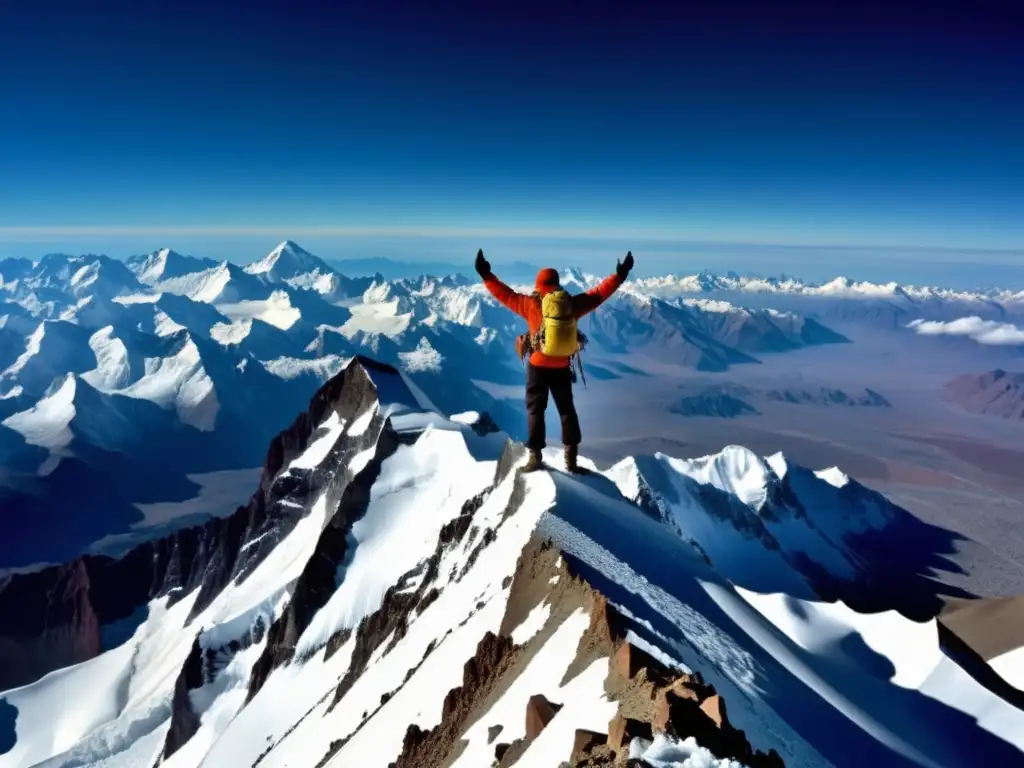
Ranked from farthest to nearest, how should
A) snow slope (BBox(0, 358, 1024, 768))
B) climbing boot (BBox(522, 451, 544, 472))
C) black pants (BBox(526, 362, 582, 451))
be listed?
climbing boot (BBox(522, 451, 544, 472)) → snow slope (BBox(0, 358, 1024, 768)) → black pants (BBox(526, 362, 582, 451))

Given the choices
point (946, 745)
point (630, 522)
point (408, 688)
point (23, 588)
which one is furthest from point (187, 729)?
point (23, 588)

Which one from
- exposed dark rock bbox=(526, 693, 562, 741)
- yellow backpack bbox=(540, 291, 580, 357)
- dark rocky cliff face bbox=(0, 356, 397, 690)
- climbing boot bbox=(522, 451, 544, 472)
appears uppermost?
yellow backpack bbox=(540, 291, 580, 357)

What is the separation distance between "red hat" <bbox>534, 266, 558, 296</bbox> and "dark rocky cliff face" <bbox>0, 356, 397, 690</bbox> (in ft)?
277

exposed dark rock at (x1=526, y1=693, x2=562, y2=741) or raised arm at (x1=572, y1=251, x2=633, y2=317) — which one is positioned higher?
raised arm at (x1=572, y1=251, x2=633, y2=317)

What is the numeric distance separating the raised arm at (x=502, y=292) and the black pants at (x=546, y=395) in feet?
7.53

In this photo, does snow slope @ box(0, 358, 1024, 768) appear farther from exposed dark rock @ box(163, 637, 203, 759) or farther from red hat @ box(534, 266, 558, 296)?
red hat @ box(534, 266, 558, 296)

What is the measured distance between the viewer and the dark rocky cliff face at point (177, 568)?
112 metres

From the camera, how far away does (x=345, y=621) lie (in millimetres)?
70938

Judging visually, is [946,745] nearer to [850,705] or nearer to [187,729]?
[850,705]

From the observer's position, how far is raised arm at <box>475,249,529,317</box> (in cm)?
1953

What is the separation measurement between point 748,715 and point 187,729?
267 ft

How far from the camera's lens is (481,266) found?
19469mm

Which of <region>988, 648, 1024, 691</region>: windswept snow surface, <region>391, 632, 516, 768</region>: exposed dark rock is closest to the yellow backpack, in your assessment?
<region>391, 632, 516, 768</region>: exposed dark rock

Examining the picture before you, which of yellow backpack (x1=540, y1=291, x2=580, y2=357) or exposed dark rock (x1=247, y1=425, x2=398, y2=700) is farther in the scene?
exposed dark rock (x1=247, y1=425, x2=398, y2=700)
